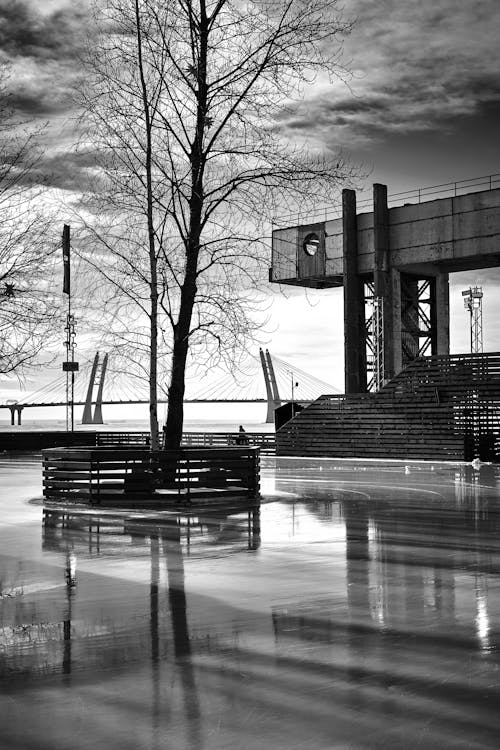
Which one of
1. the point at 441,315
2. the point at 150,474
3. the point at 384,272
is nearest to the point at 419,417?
the point at 384,272

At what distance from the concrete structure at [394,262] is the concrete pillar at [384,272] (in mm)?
47

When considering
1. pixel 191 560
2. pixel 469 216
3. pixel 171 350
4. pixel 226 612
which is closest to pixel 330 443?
pixel 469 216

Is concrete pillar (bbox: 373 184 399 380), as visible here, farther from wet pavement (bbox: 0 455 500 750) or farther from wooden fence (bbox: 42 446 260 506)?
wet pavement (bbox: 0 455 500 750)

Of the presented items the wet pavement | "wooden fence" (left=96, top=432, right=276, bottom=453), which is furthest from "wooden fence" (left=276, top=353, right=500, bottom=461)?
the wet pavement

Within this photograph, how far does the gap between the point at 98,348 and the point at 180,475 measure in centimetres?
339

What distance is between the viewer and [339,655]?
6.40 metres

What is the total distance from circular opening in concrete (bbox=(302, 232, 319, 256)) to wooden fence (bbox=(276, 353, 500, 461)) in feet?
32.2

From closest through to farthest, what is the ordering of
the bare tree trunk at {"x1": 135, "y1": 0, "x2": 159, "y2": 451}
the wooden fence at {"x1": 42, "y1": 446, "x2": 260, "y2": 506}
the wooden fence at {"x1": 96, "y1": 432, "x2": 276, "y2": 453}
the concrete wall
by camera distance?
the wooden fence at {"x1": 42, "y1": 446, "x2": 260, "y2": 506} < the bare tree trunk at {"x1": 135, "y1": 0, "x2": 159, "y2": 451} < the concrete wall < the wooden fence at {"x1": 96, "y1": 432, "x2": 276, "y2": 453}

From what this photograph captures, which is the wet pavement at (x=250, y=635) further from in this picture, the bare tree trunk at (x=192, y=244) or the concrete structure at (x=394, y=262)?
the concrete structure at (x=394, y=262)

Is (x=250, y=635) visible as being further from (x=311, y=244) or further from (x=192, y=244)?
(x=311, y=244)

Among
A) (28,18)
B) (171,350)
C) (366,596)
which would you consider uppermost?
(28,18)

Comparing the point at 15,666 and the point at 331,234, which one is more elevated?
the point at 331,234

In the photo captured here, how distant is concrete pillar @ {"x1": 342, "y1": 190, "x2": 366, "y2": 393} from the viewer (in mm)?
46438

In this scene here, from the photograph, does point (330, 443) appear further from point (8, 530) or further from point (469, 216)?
point (8, 530)
